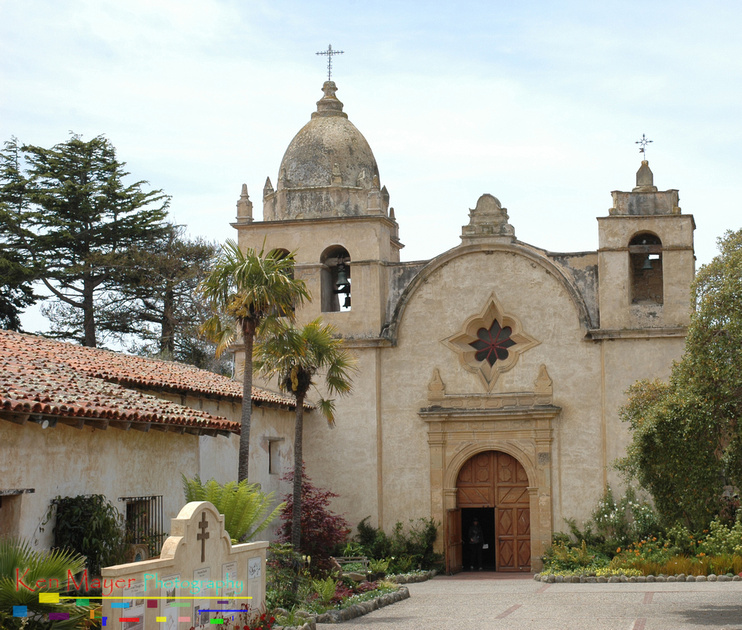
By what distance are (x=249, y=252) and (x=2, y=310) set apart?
20903 millimetres

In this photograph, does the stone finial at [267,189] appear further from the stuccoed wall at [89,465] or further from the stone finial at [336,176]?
the stuccoed wall at [89,465]

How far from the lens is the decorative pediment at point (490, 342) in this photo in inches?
1107

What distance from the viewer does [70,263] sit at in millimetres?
40062

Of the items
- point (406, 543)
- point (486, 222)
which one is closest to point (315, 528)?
point (406, 543)

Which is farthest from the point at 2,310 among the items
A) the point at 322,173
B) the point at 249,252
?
Answer: the point at 249,252

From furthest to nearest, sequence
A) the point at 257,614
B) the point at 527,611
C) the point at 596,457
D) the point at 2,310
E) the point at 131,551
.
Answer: the point at 2,310
the point at 596,457
the point at 527,611
the point at 131,551
the point at 257,614

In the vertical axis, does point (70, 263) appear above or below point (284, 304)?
above

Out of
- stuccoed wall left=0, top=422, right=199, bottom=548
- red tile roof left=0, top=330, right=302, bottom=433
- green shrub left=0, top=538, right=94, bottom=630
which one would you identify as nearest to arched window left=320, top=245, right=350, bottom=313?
red tile roof left=0, top=330, right=302, bottom=433

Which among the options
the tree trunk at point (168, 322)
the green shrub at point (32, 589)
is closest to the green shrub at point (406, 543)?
the green shrub at point (32, 589)

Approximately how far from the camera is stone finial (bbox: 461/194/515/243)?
93.8 ft

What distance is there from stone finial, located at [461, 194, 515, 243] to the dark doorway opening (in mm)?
7337

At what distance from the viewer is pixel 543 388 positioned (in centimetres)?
2762

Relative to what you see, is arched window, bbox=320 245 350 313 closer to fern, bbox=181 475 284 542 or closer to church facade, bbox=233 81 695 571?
church facade, bbox=233 81 695 571

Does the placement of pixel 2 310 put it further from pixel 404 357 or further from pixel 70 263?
pixel 404 357
